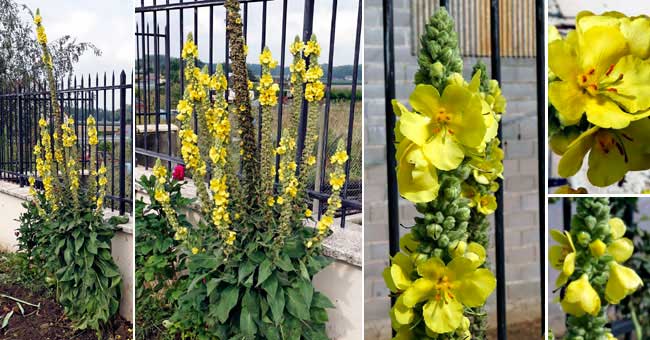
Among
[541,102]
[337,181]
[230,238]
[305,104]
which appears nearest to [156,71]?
[305,104]

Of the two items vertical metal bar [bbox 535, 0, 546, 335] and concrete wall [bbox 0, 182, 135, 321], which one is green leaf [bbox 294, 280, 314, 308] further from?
vertical metal bar [bbox 535, 0, 546, 335]

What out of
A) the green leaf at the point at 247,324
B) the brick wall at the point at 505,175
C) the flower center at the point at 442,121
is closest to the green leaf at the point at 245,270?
the green leaf at the point at 247,324

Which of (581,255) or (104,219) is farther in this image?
(104,219)

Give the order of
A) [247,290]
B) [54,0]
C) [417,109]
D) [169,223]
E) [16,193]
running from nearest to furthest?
[417,109]
[247,290]
[169,223]
[54,0]
[16,193]

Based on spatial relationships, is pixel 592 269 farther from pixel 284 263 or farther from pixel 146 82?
pixel 146 82

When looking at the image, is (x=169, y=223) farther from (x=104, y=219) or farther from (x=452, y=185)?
(x=452, y=185)

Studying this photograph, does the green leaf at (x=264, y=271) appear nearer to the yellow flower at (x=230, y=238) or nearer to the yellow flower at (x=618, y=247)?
the yellow flower at (x=230, y=238)

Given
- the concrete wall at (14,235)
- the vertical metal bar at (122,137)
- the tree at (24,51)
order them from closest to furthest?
the vertical metal bar at (122,137), the tree at (24,51), the concrete wall at (14,235)

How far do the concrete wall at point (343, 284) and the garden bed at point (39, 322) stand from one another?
38.6 inches

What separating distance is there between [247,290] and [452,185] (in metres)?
1.37

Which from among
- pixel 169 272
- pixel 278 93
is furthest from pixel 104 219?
pixel 278 93

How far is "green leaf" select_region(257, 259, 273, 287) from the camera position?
1.80m

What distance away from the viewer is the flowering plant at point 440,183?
0.58 m

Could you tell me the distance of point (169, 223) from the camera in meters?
2.05
